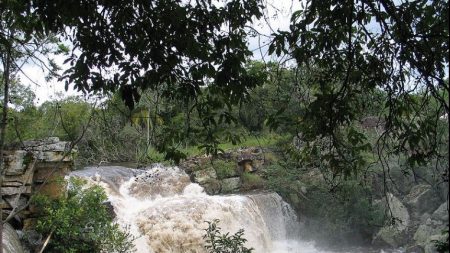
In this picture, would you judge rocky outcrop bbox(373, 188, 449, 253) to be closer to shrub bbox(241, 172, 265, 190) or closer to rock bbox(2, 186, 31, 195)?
shrub bbox(241, 172, 265, 190)

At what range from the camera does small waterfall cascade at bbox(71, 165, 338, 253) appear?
9475mm

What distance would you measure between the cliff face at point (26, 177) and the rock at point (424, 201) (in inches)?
337

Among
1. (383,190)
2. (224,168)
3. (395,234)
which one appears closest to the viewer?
(383,190)

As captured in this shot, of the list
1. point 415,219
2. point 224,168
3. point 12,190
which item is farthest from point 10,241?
point 415,219

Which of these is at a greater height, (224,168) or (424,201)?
(224,168)

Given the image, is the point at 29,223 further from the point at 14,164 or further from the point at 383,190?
the point at 383,190

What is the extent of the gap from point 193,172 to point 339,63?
37.8 ft

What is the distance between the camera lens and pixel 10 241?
568 cm

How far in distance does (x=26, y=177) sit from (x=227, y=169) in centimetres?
797

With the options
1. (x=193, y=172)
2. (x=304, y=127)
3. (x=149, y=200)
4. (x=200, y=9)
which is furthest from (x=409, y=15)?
(x=193, y=172)

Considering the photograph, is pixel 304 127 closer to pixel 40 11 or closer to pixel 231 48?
pixel 231 48

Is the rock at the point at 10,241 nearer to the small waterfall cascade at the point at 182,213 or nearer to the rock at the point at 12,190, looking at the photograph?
the rock at the point at 12,190

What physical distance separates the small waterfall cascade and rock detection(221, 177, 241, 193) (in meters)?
0.77

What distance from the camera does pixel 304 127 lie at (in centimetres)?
269
